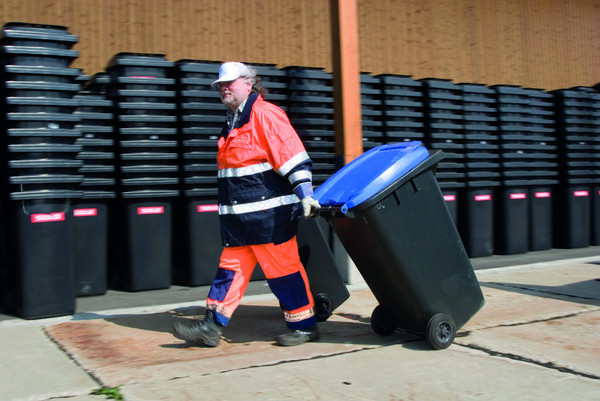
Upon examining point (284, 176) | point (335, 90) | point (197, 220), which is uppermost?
point (335, 90)

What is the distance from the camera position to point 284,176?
3.71 meters

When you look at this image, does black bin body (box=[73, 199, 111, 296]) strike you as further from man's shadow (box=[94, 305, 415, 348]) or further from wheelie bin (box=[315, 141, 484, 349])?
wheelie bin (box=[315, 141, 484, 349])

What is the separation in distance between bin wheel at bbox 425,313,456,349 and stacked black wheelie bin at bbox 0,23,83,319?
2615mm

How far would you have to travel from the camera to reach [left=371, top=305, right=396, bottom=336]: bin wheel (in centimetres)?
404

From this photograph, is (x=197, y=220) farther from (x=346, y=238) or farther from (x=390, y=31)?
(x=390, y=31)

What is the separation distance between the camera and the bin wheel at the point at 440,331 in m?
3.67

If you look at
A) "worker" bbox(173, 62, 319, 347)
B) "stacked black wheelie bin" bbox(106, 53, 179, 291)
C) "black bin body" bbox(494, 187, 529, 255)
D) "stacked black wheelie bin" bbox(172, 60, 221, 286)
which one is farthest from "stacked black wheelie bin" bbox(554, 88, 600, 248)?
Answer: "worker" bbox(173, 62, 319, 347)

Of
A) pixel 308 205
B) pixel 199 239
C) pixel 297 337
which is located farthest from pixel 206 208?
pixel 308 205

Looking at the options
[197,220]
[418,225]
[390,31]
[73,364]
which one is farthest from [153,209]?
[390,31]

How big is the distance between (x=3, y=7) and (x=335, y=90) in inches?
143

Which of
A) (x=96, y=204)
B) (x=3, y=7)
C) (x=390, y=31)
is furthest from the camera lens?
(x=390, y=31)

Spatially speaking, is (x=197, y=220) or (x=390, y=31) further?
(x=390, y=31)

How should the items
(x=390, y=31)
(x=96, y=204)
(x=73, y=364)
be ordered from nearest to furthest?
(x=73, y=364) < (x=96, y=204) < (x=390, y=31)

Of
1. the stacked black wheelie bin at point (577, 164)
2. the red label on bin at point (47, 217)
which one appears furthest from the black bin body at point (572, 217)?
the red label on bin at point (47, 217)
